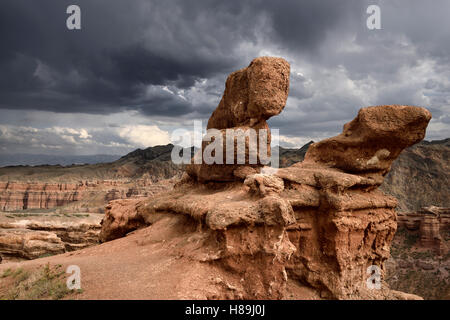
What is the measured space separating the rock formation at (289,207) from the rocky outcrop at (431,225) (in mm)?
49551

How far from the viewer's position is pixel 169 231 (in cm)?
1106

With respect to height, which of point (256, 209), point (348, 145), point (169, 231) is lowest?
point (169, 231)

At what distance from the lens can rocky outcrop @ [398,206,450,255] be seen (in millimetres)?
51844

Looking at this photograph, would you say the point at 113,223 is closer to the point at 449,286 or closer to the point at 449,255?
the point at 449,286

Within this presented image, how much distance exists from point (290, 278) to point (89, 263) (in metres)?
7.43

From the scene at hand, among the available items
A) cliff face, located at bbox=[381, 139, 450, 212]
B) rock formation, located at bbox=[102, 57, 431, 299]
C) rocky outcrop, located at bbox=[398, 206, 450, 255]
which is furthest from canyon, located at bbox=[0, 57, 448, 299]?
cliff face, located at bbox=[381, 139, 450, 212]

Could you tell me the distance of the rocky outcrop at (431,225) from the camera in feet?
170

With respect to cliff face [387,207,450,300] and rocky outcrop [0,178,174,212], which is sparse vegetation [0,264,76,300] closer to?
cliff face [387,207,450,300]

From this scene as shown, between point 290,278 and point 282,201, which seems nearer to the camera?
point 282,201

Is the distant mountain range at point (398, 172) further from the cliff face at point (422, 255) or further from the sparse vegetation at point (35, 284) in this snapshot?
the sparse vegetation at point (35, 284)

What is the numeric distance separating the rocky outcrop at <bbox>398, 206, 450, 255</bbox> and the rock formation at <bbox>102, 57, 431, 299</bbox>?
49.6 m

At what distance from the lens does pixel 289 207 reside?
8.39 m

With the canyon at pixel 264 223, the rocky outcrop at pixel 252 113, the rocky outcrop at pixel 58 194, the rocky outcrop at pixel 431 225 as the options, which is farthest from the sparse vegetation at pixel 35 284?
the rocky outcrop at pixel 58 194

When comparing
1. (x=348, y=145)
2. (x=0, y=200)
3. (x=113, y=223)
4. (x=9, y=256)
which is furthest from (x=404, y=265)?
(x=0, y=200)
